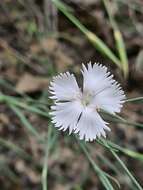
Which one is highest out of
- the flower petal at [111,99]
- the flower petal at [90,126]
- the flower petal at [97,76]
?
the flower petal at [97,76]

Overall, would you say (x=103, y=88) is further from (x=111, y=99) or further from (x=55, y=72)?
(x=55, y=72)

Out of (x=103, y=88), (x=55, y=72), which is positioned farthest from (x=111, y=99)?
(x=55, y=72)

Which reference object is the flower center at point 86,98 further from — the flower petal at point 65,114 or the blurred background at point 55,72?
the blurred background at point 55,72

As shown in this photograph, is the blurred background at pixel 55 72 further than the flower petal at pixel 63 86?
Yes

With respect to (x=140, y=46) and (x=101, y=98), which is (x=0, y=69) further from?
(x=101, y=98)

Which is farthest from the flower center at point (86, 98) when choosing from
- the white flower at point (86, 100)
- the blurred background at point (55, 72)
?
A: the blurred background at point (55, 72)

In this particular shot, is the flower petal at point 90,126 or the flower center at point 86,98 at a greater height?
the flower center at point 86,98
